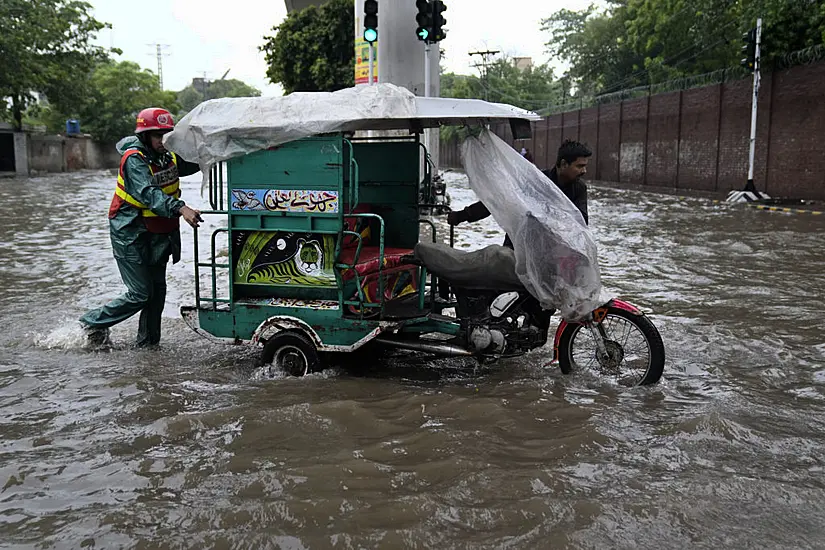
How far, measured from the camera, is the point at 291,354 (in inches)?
222

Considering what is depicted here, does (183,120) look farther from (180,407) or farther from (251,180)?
(180,407)

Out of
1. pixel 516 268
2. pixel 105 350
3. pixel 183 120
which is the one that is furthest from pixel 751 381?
pixel 105 350

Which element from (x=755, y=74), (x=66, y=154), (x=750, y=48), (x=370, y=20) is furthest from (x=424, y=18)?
(x=66, y=154)

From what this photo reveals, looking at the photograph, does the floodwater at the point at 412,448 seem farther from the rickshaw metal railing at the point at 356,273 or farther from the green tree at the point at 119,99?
the green tree at the point at 119,99

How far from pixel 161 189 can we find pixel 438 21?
9081mm

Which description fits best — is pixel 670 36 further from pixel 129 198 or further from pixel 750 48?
pixel 129 198

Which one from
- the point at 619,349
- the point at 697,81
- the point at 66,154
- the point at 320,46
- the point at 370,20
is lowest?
the point at 619,349

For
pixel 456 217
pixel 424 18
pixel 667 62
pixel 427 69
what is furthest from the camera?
pixel 667 62

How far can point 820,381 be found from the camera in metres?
5.51

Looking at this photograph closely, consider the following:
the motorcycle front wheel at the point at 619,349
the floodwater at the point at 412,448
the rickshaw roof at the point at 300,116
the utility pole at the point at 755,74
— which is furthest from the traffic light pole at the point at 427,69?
the utility pole at the point at 755,74

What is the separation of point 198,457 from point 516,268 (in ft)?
7.71

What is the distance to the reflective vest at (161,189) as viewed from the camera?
6070mm

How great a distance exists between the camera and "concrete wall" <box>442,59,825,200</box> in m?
23.0

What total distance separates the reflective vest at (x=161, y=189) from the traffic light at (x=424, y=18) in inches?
340
